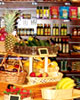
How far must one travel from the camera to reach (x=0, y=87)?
4117 mm

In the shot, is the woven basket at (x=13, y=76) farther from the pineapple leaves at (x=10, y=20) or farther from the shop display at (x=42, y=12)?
the shop display at (x=42, y=12)

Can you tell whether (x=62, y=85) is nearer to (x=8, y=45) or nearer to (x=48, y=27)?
(x=8, y=45)

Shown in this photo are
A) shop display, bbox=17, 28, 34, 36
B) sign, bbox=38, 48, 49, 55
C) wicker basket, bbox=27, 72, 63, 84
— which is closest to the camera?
wicker basket, bbox=27, 72, 63, 84

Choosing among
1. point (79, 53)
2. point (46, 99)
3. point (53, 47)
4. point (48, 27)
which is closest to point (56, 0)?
point (48, 27)

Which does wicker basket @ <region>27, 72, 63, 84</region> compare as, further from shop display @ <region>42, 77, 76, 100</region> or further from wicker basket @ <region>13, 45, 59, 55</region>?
wicker basket @ <region>13, 45, 59, 55</region>

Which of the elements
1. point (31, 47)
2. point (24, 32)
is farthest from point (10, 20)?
point (24, 32)

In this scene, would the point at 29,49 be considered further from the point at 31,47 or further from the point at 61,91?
the point at 61,91

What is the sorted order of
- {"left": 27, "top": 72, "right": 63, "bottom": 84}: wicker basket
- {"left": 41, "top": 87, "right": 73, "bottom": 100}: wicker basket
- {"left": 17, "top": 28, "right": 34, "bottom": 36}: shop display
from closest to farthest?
{"left": 41, "top": 87, "right": 73, "bottom": 100}: wicker basket < {"left": 27, "top": 72, "right": 63, "bottom": 84}: wicker basket < {"left": 17, "top": 28, "right": 34, "bottom": 36}: shop display

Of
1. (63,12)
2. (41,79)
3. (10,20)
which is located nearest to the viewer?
(41,79)

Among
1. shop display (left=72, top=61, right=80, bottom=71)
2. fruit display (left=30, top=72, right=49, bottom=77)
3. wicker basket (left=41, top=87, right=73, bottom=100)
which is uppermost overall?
fruit display (left=30, top=72, right=49, bottom=77)

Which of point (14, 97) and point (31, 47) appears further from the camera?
→ point (31, 47)

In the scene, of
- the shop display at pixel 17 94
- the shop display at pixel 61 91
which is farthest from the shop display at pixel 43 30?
the shop display at pixel 17 94

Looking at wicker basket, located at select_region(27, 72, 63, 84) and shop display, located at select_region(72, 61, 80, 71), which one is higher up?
wicker basket, located at select_region(27, 72, 63, 84)

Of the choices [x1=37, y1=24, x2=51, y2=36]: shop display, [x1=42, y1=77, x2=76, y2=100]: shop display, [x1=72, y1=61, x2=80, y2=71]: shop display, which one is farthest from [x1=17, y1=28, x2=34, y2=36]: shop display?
[x1=42, y1=77, x2=76, y2=100]: shop display
